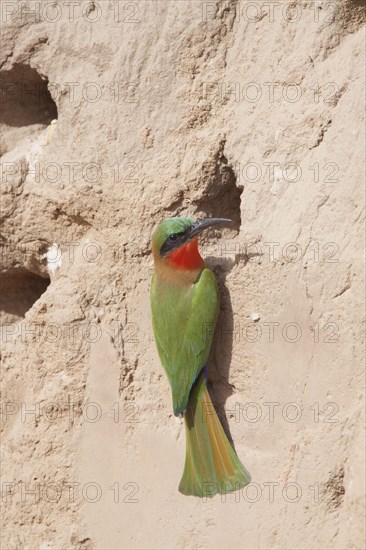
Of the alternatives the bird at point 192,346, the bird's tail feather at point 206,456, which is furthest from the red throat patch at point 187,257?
the bird's tail feather at point 206,456

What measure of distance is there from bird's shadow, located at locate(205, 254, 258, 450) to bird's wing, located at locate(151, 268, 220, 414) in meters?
0.09

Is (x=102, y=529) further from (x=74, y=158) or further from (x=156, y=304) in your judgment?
(x=74, y=158)

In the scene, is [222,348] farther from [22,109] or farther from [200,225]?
[22,109]

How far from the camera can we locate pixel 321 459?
10.0 feet

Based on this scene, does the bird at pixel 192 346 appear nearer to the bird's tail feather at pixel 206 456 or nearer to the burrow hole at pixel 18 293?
the bird's tail feather at pixel 206 456

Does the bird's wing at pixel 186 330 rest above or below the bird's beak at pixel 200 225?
below

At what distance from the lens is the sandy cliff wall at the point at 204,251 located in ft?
10.3

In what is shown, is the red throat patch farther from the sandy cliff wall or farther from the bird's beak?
the sandy cliff wall

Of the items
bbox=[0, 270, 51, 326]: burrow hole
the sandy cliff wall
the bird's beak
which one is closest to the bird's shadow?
the sandy cliff wall

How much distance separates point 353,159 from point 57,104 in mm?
1322

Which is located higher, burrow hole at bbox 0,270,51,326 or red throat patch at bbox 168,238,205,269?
burrow hole at bbox 0,270,51,326

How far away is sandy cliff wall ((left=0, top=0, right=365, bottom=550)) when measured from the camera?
3135 mm

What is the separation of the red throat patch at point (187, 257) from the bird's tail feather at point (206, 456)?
1.37 feet

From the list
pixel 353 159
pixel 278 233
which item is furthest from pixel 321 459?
pixel 353 159
